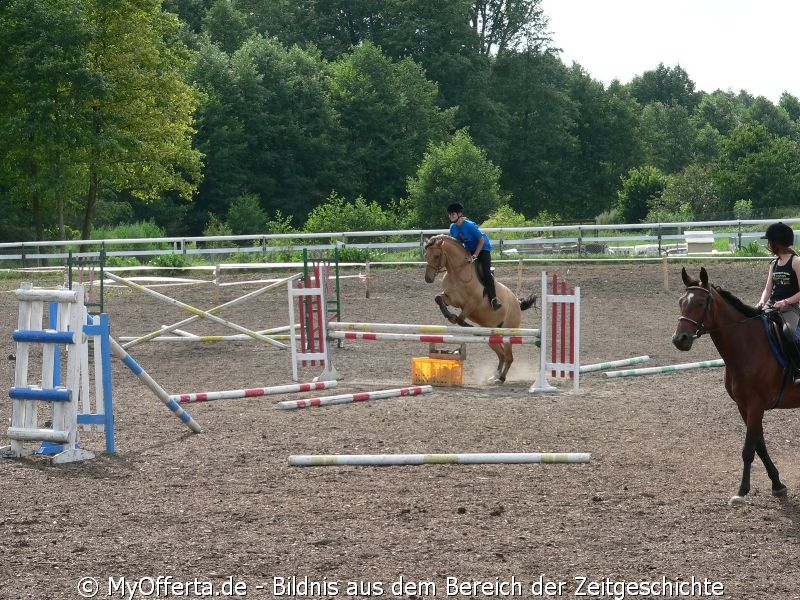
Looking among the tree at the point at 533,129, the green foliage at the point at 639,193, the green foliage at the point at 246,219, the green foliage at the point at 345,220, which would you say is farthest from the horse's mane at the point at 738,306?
the tree at the point at 533,129

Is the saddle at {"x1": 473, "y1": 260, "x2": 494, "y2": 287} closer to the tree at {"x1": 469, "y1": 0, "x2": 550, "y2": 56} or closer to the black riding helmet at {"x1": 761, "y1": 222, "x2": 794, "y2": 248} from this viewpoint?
the black riding helmet at {"x1": 761, "y1": 222, "x2": 794, "y2": 248}

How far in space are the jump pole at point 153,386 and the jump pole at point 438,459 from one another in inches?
69.1

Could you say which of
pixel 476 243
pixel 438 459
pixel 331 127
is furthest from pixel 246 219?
pixel 438 459

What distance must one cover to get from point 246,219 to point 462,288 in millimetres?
35563

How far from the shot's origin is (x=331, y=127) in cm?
5694

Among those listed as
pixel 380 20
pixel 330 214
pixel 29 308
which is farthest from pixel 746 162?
pixel 29 308

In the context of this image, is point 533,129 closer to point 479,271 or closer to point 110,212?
point 110,212

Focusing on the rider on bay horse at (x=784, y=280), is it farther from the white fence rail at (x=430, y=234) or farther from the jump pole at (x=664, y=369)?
the white fence rail at (x=430, y=234)

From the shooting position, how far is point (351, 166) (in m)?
57.9

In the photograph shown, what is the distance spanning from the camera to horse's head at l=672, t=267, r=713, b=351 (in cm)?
771

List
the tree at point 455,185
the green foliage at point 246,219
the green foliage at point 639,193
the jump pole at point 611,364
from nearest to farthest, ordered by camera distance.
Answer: the jump pole at point 611,364 < the tree at point 455,185 < the green foliage at point 246,219 < the green foliage at point 639,193

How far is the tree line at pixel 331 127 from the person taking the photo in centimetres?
3641

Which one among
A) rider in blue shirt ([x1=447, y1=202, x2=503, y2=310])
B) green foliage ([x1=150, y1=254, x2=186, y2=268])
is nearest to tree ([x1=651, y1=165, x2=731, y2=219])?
green foliage ([x1=150, y1=254, x2=186, y2=268])

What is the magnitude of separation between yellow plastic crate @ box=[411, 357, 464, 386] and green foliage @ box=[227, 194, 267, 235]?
35.1 meters
